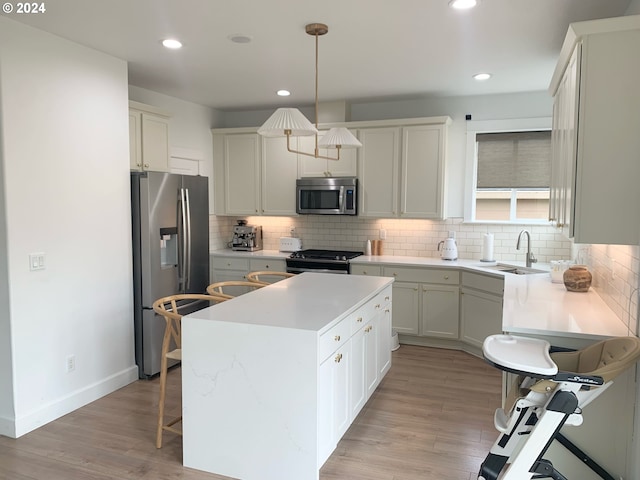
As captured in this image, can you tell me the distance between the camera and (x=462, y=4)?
2.77 metres

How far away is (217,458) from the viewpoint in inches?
104

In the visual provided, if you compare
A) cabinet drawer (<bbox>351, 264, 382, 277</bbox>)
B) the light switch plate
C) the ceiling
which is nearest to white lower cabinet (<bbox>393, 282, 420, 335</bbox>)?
cabinet drawer (<bbox>351, 264, 382, 277</bbox>)

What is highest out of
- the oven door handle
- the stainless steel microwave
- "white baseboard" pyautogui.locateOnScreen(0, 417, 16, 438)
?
the stainless steel microwave

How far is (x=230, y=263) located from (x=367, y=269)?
5.55 ft

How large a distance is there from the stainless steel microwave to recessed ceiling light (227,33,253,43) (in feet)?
7.44

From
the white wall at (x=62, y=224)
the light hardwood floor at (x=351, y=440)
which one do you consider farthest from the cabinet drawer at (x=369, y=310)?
the white wall at (x=62, y=224)

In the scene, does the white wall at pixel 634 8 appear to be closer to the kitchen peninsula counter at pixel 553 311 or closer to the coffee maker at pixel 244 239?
the kitchen peninsula counter at pixel 553 311

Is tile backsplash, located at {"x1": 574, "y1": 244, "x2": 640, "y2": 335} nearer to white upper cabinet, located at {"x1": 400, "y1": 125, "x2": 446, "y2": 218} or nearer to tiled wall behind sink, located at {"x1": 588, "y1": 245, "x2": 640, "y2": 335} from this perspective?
tiled wall behind sink, located at {"x1": 588, "y1": 245, "x2": 640, "y2": 335}

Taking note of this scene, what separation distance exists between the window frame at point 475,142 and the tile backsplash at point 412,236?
0.24ft

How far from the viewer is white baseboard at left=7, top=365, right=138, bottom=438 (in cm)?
313

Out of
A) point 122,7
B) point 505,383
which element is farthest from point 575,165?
point 122,7

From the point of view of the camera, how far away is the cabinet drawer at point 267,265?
554 centimetres

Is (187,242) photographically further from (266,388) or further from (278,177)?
(266,388)

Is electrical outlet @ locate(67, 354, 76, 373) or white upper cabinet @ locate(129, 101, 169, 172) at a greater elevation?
white upper cabinet @ locate(129, 101, 169, 172)
